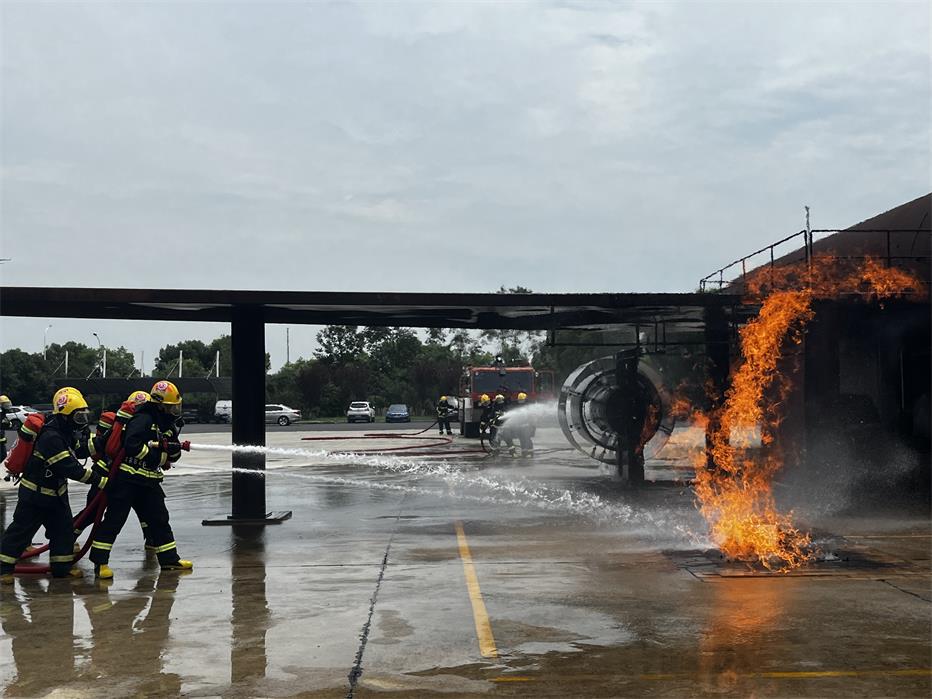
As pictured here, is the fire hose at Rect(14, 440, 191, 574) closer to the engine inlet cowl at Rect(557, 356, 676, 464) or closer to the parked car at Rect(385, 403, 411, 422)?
the engine inlet cowl at Rect(557, 356, 676, 464)

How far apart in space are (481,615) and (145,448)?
14.8ft

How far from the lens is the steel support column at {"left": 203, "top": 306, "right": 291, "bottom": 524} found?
1395 centimetres

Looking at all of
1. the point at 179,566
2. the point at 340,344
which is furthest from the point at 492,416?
the point at 340,344

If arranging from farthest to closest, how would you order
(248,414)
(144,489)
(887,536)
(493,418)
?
(493,418) → (248,414) → (887,536) → (144,489)

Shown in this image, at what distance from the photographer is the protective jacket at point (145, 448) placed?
1013 cm

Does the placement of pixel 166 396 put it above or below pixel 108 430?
above

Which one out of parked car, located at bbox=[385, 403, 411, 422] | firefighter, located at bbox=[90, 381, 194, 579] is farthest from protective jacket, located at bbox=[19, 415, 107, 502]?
parked car, located at bbox=[385, 403, 411, 422]

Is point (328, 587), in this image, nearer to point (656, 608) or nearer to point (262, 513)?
point (656, 608)

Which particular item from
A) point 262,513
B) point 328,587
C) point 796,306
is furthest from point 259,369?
point 796,306

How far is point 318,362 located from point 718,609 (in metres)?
85.0

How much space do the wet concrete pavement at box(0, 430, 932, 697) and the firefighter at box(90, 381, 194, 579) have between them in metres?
0.29

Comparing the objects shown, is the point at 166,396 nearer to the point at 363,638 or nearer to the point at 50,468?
the point at 50,468

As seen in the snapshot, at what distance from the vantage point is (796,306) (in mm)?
15688

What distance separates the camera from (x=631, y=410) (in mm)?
19375
